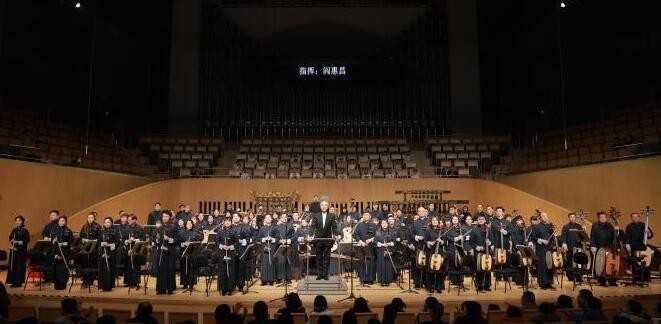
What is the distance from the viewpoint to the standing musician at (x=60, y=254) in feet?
32.1

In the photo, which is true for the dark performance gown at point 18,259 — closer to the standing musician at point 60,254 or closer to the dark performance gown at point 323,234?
the standing musician at point 60,254

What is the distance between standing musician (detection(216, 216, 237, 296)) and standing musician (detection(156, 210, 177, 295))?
0.84m

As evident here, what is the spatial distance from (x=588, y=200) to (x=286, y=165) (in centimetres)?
927

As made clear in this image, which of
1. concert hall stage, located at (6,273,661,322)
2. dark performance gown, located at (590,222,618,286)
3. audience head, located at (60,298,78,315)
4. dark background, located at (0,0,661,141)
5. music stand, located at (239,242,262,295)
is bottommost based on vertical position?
concert hall stage, located at (6,273,661,322)

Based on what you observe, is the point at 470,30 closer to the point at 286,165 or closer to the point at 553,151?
the point at 553,151

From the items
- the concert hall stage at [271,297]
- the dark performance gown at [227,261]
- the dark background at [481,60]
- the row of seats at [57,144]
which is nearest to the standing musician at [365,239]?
the concert hall stage at [271,297]

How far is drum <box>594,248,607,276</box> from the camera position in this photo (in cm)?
999

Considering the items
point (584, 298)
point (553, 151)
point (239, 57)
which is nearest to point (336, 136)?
point (239, 57)

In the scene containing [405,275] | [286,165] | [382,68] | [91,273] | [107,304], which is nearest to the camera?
[107,304]

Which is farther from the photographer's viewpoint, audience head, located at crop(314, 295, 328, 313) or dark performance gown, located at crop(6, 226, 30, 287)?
dark performance gown, located at crop(6, 226, 30, 287)

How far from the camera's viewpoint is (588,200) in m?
13.0

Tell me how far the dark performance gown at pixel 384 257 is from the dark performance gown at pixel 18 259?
701cm

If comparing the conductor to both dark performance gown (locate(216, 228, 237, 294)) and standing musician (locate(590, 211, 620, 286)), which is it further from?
standing musician (locate(590, 211, 620, 286))

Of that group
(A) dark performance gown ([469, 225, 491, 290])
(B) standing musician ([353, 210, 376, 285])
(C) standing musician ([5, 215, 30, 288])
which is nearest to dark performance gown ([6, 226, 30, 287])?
(C) standing musician ([5, 215, 30, 288])
